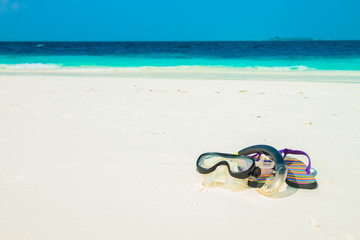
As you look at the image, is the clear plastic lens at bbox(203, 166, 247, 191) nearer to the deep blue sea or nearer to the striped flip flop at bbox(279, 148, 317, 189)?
the striped flip flop at bbox(279, 148, 317, 189)

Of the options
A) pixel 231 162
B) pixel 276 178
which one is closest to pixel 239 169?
pixel 231 162

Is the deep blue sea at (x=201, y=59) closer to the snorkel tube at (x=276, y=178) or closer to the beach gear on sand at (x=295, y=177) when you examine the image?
the beach gear on sand at (x=295, y=177)

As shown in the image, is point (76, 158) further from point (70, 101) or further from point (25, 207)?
point (70, 101)

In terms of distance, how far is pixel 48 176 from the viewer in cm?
218

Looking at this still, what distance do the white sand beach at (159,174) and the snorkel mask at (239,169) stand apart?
0.07m

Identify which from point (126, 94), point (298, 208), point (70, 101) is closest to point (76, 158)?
point (298, 208)

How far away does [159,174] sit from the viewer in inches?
87.9

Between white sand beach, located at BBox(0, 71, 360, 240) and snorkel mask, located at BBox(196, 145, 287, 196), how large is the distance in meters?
0.07

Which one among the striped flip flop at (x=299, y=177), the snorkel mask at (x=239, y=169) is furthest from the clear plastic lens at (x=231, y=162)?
the striped flip flop at (x=299, y=177)

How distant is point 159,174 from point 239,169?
2.04 ft

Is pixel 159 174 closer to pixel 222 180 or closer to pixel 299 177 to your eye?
pixel 222 180

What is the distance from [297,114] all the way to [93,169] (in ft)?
10.6

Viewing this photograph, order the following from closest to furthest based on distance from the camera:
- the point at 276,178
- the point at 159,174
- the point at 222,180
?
the point at 276,178 → the point at 222,180 → the point at 159,174

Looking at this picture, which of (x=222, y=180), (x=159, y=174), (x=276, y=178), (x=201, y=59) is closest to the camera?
(x=276, y=178)
